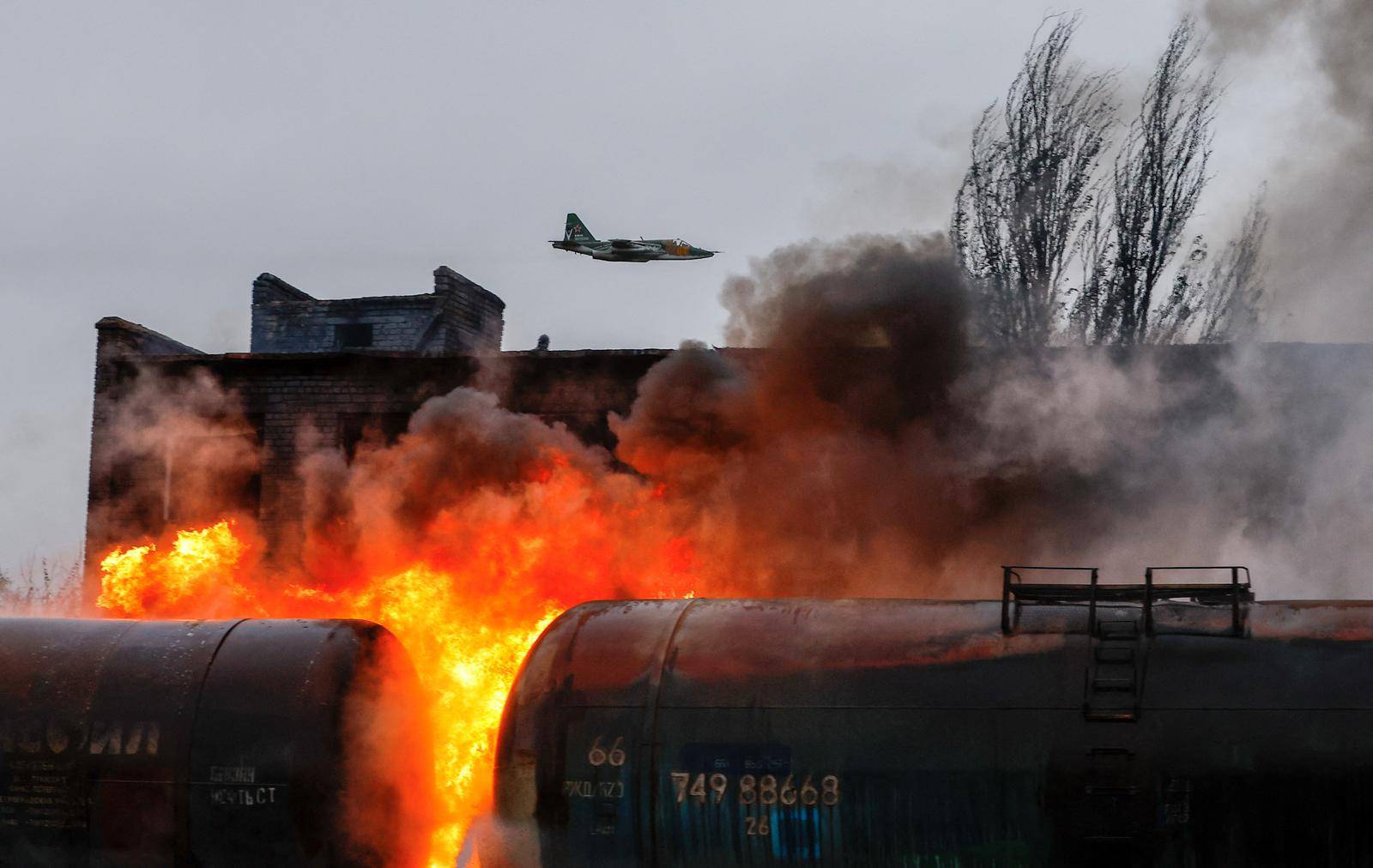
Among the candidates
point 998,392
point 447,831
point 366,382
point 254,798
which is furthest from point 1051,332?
point 254,798

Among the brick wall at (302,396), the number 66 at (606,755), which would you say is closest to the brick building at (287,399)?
the brick wall at (302,396)

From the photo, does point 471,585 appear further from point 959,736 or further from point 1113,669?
point 1113,669

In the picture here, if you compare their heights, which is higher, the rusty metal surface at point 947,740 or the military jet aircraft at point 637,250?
the military jet aircraft at point 637,250

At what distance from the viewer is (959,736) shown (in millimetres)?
9133

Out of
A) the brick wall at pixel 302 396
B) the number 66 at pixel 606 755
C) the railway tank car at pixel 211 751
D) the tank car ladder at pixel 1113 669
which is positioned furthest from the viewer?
the brick wall at pixel 302 396

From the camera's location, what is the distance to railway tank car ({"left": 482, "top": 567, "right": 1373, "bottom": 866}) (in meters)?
8.66

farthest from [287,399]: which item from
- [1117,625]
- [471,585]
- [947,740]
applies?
[1117,625]

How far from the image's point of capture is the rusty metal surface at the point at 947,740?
8.66 m

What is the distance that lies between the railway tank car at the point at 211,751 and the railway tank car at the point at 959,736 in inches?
65.1

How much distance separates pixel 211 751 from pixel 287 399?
14.8 m

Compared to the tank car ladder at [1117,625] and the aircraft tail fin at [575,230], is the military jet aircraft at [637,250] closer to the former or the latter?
the aircraft tail fin at [575,230]

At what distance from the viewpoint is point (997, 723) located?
29.9 feet

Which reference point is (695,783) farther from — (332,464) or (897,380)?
(332,464)

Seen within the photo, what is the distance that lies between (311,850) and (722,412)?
8084 millimetres
